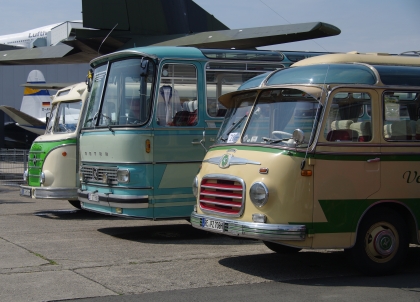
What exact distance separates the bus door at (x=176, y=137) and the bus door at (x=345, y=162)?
3.54 meters

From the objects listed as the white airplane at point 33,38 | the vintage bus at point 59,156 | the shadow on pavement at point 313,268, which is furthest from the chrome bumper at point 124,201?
the white airplane at point 33,38

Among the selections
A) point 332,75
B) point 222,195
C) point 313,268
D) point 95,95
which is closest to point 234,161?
point 222,195

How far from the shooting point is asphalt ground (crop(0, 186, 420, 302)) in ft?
23.2

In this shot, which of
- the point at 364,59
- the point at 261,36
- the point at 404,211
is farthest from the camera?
the point at 261,36

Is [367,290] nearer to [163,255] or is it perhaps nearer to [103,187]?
[163,255]

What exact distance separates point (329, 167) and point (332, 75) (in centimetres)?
114

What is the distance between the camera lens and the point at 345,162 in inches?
304

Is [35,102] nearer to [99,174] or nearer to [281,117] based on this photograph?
[99,174]

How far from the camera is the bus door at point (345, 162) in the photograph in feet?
25.0

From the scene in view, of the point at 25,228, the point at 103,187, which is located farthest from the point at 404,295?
the point at 25,228

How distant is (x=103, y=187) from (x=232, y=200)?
3.61 m

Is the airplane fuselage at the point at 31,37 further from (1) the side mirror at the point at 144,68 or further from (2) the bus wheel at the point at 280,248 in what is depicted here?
(2) the bus wheel at the point at 280,248

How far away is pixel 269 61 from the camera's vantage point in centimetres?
1171

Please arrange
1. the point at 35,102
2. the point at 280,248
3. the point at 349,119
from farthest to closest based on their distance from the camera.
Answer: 1. the point at 35,102
2. the point at 280,248
3. the point at 349,119
